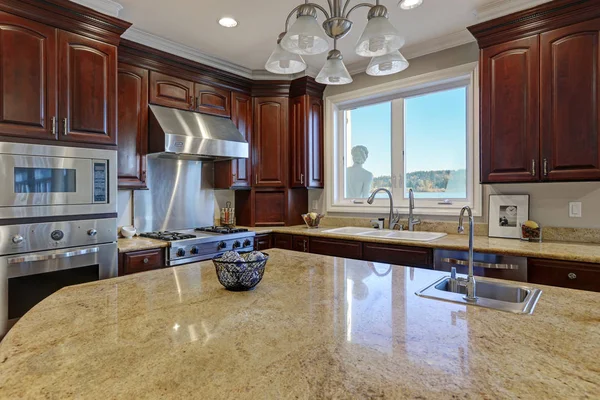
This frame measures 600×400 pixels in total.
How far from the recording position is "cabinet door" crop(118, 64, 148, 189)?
9.25 ft

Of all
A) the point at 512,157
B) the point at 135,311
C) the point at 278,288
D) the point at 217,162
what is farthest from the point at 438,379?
the point at 217,162

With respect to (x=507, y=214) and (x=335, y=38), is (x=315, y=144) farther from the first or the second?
(x=335, y=38)

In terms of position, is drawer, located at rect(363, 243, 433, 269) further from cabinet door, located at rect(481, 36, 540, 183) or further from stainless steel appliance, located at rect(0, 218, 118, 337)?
stainless steel appliance, located at rect(0, 218, 118, 337)

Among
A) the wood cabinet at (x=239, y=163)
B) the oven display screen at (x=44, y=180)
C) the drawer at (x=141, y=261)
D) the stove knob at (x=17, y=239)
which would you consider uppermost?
the wood cabinet at (x=239, y=163)

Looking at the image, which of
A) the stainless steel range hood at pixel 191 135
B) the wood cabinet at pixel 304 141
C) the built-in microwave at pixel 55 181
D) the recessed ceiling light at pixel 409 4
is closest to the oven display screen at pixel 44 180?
the built-in microwave at pixel 55 181

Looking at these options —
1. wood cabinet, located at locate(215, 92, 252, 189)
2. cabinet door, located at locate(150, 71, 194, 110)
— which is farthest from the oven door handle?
wood cabinet, located at locate(215, 92, 252, 189)

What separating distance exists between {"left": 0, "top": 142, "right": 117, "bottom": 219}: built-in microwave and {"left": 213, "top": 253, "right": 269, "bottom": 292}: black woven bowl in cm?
153

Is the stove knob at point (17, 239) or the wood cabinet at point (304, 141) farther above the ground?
the wood cabinet at point (304, 141)

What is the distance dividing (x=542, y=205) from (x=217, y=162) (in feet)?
9.97

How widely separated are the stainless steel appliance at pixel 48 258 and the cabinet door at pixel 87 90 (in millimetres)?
616

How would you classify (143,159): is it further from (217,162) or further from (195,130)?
(217,162)

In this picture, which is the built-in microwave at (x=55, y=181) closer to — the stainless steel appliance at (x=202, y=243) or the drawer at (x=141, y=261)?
the drawer at (x=141, y=261)

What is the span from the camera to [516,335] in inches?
34.9

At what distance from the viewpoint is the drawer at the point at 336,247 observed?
2891 mm
